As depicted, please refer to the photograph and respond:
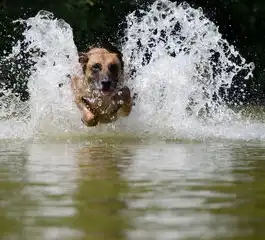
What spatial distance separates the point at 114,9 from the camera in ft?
77.2

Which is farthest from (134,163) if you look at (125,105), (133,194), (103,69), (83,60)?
(83,60)

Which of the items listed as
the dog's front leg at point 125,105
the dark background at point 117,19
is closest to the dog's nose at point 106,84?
the dog's front leg at point 125,105

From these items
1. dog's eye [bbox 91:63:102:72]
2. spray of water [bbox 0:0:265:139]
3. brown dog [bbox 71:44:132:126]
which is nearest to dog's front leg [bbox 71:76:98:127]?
brown dog [bbox 71:44:132:126]

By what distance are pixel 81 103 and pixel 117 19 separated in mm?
13689

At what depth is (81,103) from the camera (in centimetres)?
979

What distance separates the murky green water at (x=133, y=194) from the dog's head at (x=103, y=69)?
3038mm

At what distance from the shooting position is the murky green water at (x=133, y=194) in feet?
10.3

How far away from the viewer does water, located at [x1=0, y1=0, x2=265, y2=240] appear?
327 centimetres

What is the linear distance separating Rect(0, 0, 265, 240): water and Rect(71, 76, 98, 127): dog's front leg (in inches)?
5.0

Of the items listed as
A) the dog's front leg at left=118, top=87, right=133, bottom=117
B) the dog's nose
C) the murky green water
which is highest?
the dog's nose

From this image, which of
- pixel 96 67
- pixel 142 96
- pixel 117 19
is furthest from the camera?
pixel 117 19

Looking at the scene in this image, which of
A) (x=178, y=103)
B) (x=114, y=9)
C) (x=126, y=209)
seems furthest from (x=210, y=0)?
(x=126, y=209)

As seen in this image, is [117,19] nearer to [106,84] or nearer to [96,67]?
[96,67]

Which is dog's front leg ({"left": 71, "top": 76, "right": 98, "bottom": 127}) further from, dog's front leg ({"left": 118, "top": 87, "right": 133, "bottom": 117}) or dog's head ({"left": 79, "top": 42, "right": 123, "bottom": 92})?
dog's front leg ({"left": 118, "top": 87, "right": 133, "bottom": 117})
